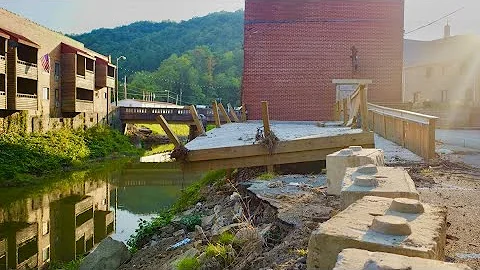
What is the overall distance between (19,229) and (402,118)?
39.4ft

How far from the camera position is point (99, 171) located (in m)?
29.9

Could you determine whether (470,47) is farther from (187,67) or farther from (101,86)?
(187,67)

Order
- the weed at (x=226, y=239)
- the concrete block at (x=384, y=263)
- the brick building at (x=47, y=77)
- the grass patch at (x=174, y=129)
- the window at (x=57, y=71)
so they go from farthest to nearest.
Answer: the grass patch at (x=174, y=129) → the window at (x=57, y=71) → the brick building at (x=47, y=77) → the weed at (x=226, y=239) → the concrete block at (x=384, y=263)

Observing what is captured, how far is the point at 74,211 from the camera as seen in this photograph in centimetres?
1908

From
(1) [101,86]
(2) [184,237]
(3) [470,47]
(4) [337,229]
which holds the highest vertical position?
(3) [470,47]

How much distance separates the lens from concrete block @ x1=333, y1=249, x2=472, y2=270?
2398 mm

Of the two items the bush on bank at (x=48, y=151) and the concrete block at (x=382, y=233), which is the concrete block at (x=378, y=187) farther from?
the bush on bank at (x=48, y=151)

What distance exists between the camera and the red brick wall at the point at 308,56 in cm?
2355

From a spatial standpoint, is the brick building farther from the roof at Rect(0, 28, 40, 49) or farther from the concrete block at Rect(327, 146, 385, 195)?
the concrete block at Rect(327, 146, 385, 195)

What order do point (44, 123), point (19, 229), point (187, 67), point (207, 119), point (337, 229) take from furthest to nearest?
point (187, 67)
point (207, 119)
point (44, 123)
point (19, 229)
point (337, 229)

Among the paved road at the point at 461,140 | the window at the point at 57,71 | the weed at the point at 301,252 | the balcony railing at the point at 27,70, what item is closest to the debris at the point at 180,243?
the weed at the point at 301,252

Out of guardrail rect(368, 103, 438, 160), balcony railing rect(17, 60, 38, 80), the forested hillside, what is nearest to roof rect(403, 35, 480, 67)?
guardrail rect(368, 103, 438, 160)

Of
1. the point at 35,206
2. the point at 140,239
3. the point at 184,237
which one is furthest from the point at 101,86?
the point at 184,237

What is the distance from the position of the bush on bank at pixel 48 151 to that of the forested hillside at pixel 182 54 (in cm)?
3762
